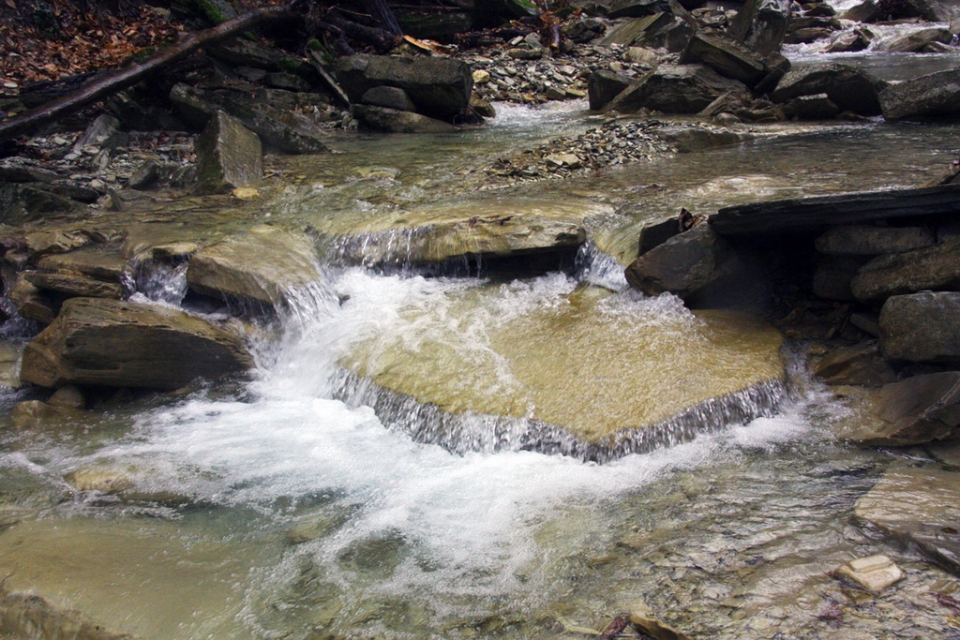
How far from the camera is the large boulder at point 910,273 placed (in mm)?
4227

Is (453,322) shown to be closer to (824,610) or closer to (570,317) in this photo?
(570,317)

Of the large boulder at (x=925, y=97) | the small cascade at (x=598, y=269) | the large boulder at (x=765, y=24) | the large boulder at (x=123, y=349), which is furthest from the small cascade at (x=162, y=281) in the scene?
the large boulder at (x=765, y=24)

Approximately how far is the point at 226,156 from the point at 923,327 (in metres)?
8.07

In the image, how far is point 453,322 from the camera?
5.52 meters

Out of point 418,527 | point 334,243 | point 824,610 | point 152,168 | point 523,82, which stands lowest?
point 418,527

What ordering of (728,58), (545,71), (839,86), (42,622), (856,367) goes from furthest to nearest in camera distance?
(545,71), (728,58), (839,86), (856,367), (42,622)

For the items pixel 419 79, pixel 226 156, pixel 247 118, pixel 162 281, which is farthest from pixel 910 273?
pixel 247 118

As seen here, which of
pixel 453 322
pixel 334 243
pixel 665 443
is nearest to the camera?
pixel 665 443

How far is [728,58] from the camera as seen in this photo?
1120 cm

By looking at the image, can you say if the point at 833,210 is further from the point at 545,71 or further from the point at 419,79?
the point at 545,71

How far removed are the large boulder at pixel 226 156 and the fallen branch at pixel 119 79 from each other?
1561 mm

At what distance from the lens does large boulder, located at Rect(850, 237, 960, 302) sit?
4227 millimetres

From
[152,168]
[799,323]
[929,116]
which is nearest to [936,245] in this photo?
[799,323]

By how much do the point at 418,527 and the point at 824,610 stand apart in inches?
76.8
